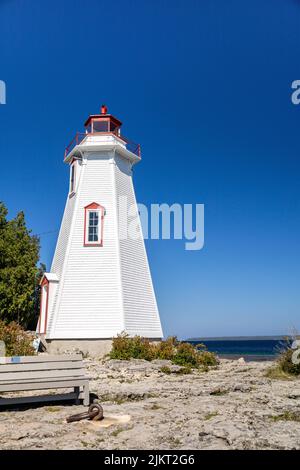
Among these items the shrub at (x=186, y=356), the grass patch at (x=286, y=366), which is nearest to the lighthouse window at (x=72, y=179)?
the shrub at (x=186, y=356)

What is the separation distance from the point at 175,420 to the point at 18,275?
18.7 meters

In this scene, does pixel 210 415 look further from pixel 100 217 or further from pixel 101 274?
pixel 100 217

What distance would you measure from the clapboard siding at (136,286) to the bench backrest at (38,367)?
38.9 ft

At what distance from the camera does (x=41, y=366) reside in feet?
22.9

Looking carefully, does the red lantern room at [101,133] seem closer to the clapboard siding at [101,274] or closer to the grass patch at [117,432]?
the clapboard siding at [101,274]

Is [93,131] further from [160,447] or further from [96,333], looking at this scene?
[160,447]

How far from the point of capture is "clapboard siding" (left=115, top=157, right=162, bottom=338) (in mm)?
19636

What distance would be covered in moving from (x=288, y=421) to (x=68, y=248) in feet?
51.5

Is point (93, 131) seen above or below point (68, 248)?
above

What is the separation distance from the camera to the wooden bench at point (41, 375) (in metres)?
6.59

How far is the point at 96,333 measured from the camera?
19.0 m

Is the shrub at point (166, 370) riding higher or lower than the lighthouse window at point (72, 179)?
lower

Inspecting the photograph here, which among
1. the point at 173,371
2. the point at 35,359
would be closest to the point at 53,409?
the point at 35,359
